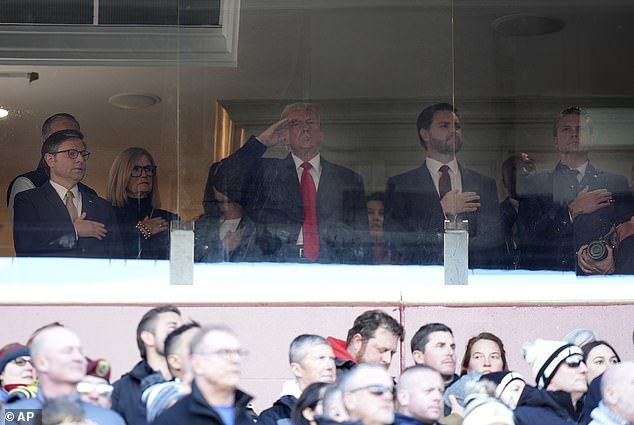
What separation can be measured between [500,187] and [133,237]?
7.40 ft

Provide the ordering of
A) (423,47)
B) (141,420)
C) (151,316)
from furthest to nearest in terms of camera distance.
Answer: (423,47) < (151,316) < (141,420)

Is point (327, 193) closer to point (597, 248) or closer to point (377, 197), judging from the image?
point (377, 197)

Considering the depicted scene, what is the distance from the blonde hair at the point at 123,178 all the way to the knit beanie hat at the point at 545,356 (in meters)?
2.37

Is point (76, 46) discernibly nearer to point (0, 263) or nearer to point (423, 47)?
point (0, 263)

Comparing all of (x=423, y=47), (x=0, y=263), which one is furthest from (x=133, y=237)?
(x=423, y=47)

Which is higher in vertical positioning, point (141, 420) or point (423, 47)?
point (423, 47)

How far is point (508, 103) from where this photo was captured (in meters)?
6.59

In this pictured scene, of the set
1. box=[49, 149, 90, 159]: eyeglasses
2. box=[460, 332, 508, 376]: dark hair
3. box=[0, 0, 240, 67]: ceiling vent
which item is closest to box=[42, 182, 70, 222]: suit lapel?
box=[49, 149, 90, 159]: eyeglasses

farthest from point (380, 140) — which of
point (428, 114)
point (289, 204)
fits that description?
point (289, 204)

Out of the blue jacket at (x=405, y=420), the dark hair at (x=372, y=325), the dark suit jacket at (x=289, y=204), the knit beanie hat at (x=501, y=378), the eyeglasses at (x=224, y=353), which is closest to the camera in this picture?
the eyeglasses at (x=224, y=353)

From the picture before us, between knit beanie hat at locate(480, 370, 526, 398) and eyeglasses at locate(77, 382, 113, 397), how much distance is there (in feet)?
6.32

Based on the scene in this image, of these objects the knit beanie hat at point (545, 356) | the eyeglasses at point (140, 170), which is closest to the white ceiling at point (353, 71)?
the eyeglasses at point (140, 170)

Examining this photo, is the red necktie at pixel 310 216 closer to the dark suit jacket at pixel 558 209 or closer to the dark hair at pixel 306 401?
the dark suit jacket at pixel 558 209

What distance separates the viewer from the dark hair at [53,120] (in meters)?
6.69
